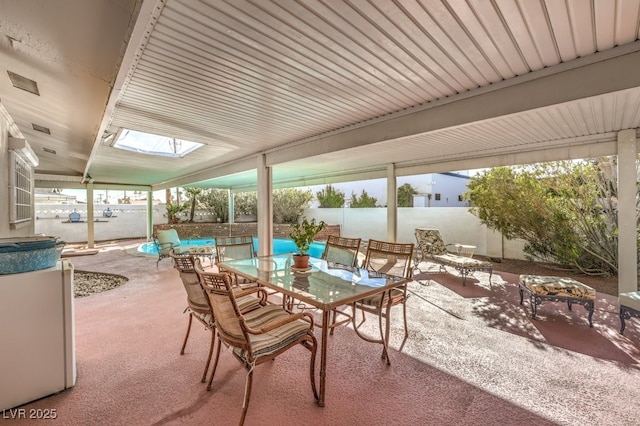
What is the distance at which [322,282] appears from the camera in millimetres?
2658

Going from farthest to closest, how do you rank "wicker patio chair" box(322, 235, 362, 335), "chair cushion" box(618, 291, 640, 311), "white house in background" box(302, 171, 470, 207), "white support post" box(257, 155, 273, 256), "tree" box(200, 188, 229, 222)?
"tree" box(200, 188, 229, 222) → "white house in background" box(302, 171, 470, 207) → "white support post" box(257, 155, 273, 256) → "wicker patio chair" box(322, 235, 362, 335) → "chair cushion" box(618, 291, 640, 311)

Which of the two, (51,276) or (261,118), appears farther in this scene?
(261,118)

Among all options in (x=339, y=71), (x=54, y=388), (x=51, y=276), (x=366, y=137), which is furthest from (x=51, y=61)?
(x=366, y=137)

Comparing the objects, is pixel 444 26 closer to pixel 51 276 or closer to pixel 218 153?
pixel 51 276

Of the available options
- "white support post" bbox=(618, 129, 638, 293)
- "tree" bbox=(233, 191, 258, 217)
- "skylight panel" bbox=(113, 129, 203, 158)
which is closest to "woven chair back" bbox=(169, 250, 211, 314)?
"skylight panel" bbox=(113, 129, 203, 158)

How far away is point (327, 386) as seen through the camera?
7.36 ft

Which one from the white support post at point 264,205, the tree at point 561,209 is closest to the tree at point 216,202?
the white support post at point 264,205

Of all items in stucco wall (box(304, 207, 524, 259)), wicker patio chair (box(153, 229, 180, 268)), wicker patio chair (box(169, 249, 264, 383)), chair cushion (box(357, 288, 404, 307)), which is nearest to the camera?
wicker patio chair (box(169, 249, 264, 383))

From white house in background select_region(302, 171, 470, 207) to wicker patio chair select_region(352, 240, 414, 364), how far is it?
35.9 feet

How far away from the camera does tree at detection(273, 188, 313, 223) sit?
13.6m

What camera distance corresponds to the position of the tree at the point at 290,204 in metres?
13.6

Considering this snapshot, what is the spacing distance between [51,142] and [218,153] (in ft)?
9.74

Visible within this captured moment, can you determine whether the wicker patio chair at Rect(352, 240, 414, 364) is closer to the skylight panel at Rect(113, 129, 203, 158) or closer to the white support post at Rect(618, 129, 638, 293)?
the white support post at Rect(618, 129, 638, 293)

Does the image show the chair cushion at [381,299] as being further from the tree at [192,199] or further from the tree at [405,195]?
the tree at [192,199]
